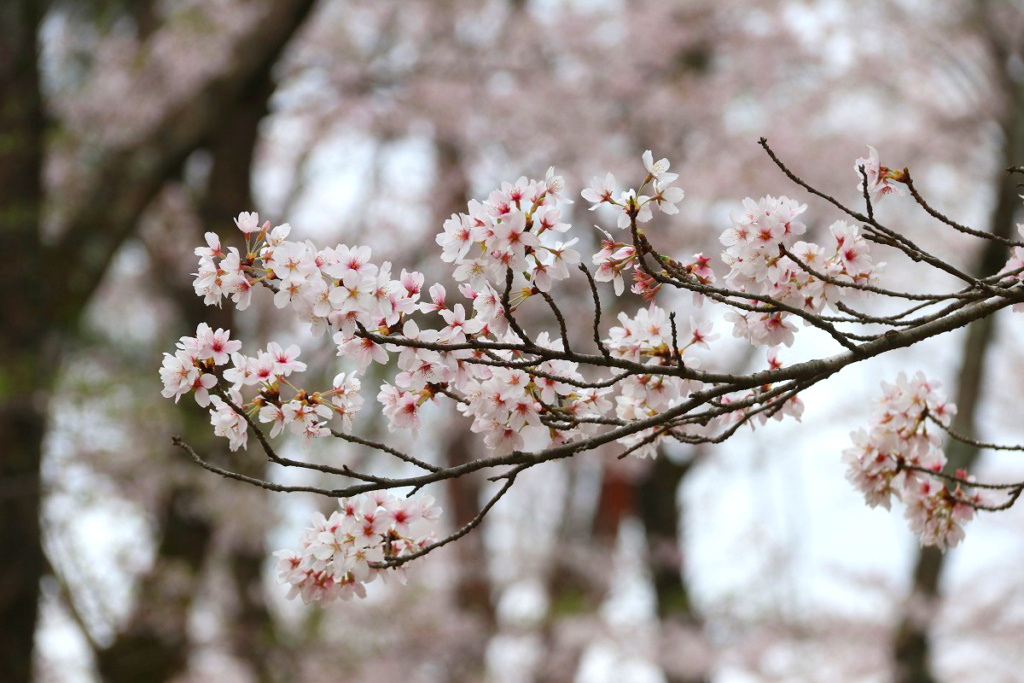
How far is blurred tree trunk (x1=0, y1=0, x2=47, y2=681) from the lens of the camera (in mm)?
5371

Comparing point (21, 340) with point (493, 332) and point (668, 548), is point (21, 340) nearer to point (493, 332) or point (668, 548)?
A: point (493, 332)

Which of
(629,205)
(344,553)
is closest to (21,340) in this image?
(344,553)

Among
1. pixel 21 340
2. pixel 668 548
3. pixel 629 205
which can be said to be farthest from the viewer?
pixel 668 548

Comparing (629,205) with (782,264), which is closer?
(629,205)

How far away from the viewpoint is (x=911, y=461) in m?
1.95

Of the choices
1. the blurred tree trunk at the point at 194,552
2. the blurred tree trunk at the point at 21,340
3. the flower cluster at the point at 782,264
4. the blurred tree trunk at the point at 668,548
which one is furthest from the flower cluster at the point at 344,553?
the blurred tree trunk at the point at 668,548

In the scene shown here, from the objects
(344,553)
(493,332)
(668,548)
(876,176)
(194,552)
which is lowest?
(344,553)

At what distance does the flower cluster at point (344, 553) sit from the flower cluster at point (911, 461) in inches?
34.8

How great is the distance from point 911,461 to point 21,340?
17.4ft

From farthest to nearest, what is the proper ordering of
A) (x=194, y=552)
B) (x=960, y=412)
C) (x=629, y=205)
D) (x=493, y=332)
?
(x=960, y=412) < (x=194, y=552) < (x=493, y=332) < (x=629, y=205)

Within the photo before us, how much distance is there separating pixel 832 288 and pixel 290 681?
6.29 meters

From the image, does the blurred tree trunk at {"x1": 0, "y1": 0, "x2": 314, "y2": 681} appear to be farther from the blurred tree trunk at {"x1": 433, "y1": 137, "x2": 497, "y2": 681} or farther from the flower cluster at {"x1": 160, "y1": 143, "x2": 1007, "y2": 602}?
the flower cluster at {"x1": 160, "y1": 143, "x2": 1007, "y2": 602}

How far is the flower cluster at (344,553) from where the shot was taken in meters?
1.69

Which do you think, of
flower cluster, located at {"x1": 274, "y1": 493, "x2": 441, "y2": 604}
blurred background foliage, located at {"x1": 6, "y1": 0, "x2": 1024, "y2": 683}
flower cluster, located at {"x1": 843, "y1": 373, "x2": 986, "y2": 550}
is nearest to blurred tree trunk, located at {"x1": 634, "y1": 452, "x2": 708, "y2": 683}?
blurred background foliage, located at {"x1": 6, "y1": 0, "x2": 1024, "y2": 683}
